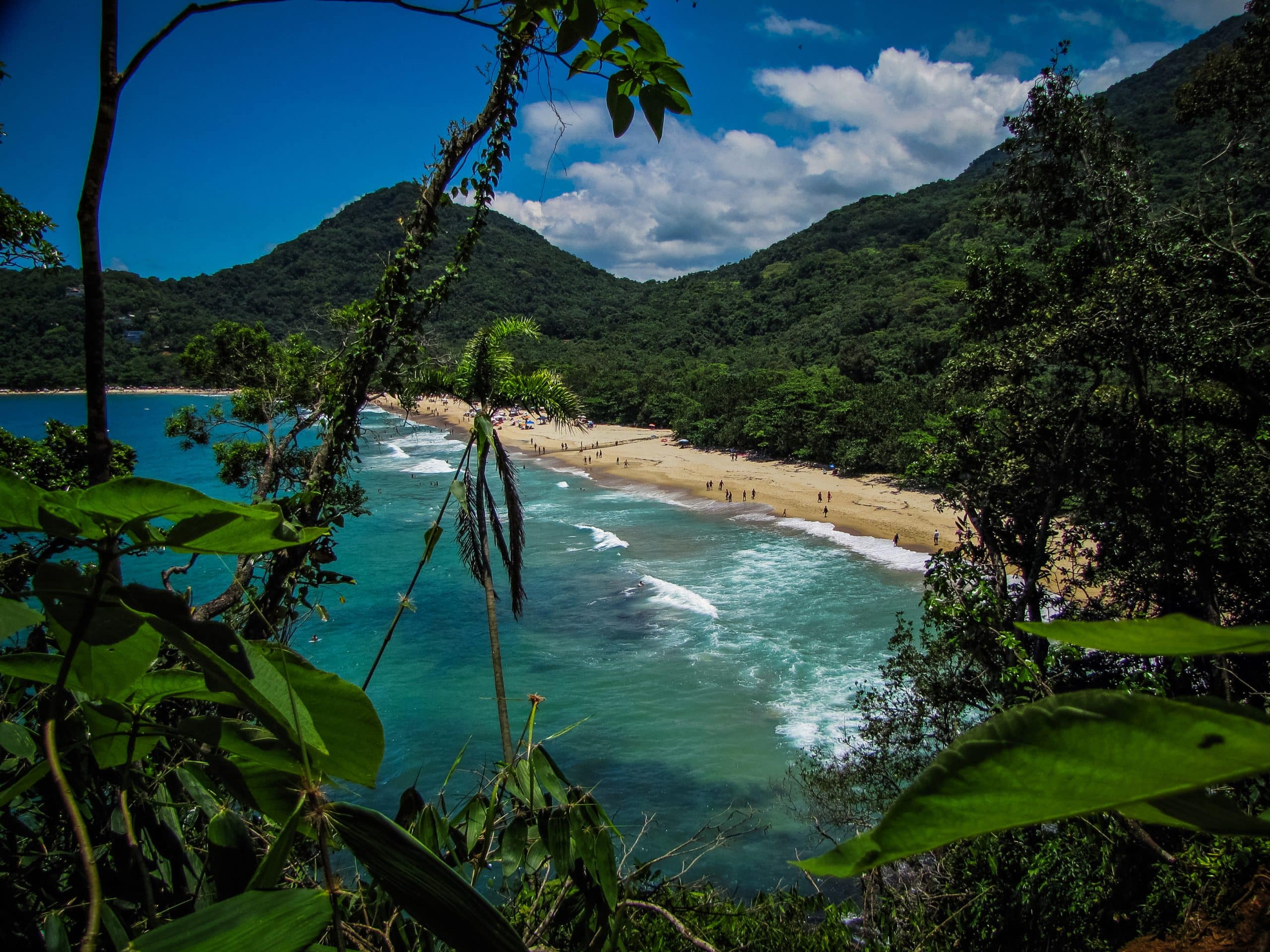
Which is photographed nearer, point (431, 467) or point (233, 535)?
point (233, 535)

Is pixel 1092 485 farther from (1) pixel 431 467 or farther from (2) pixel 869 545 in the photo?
(1) pixel 431 467

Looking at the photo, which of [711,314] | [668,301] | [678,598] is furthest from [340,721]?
[668,301]

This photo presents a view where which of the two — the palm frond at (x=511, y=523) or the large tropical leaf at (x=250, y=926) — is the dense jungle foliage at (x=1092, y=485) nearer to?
the palm frond at (x=511, y=523)

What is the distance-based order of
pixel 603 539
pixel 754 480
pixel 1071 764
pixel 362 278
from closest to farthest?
pixel 1071 764
pixel 603 539
pixel 754 480
pixel 362 278

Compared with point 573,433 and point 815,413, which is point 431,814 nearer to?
point 815,413

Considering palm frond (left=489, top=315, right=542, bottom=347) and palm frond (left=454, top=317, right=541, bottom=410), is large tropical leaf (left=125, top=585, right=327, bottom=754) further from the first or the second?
palm frond (left=489, top=315, right=542, bottom=347)

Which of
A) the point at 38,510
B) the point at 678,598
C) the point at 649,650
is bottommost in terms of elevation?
the point at 649,650

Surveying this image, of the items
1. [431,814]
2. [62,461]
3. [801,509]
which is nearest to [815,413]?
[801,509]
